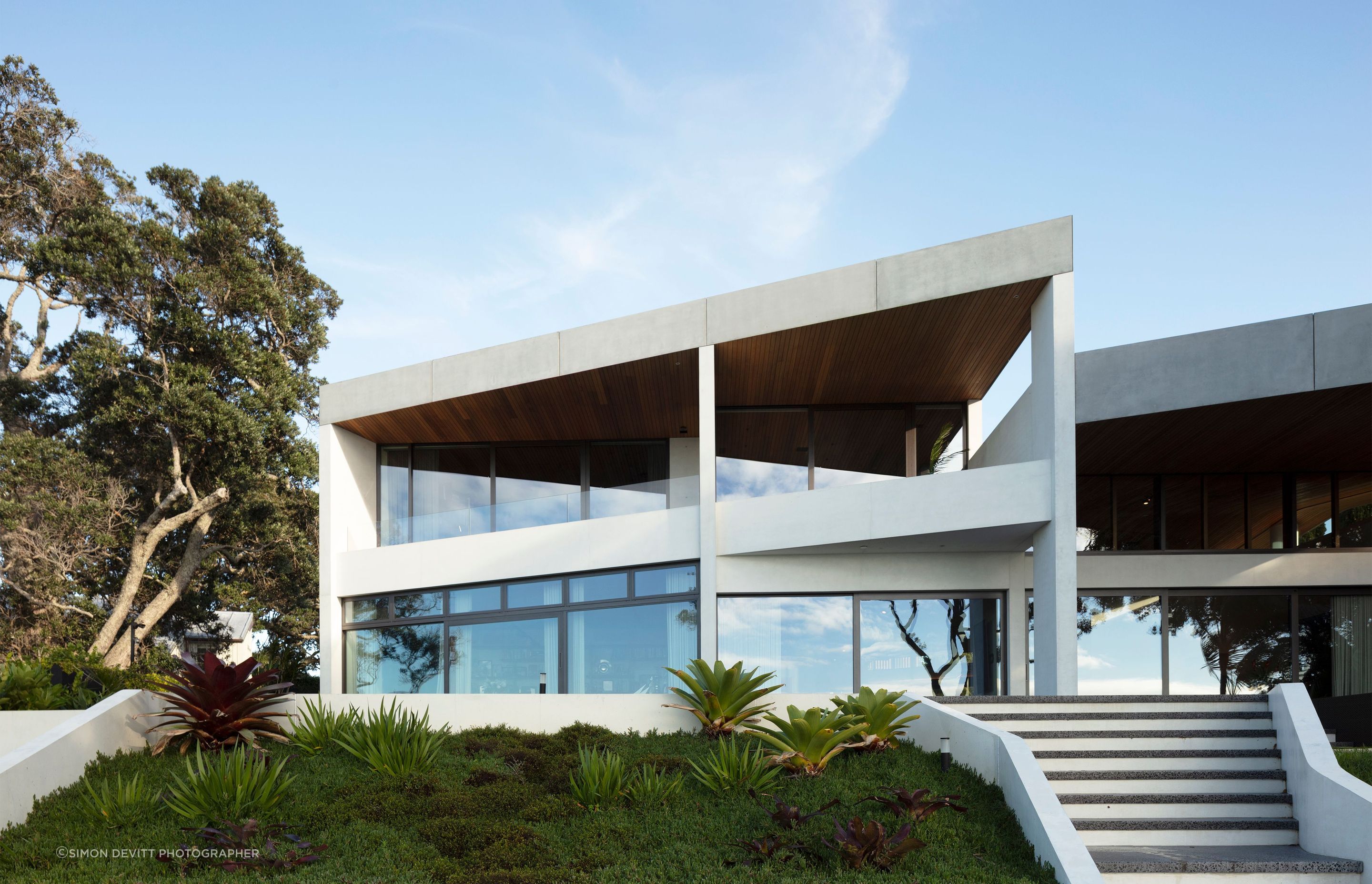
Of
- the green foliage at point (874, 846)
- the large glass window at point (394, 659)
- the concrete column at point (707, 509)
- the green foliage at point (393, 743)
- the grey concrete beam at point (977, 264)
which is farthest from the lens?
the large glass window at point (394, 659)

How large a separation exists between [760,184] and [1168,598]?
392 inches

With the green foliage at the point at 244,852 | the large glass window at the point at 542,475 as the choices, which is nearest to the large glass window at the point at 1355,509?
the large glass window at the point at 542,475

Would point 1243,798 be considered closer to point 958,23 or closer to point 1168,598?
point 1168,598

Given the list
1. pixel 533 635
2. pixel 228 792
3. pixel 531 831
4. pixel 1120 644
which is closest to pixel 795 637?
pixel 533 635

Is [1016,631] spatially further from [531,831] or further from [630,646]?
[531,831]

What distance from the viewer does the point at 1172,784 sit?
6812 millimetres

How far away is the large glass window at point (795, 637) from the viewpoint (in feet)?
40.0

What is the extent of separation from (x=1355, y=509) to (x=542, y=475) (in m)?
13.0

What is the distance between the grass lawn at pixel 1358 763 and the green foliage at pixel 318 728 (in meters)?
9.13

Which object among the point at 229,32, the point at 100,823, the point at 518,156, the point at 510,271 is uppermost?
the point at 229,32

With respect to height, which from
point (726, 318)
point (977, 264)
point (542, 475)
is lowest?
point (542, 475)

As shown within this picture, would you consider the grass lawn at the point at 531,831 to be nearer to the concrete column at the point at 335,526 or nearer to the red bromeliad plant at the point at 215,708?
the red bromeliad plant at the point at 215,708

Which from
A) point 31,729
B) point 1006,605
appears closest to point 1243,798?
point 1006,605

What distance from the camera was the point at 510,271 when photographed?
19.4 m
